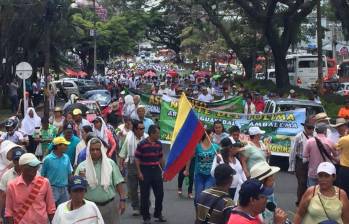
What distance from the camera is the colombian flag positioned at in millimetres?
9531

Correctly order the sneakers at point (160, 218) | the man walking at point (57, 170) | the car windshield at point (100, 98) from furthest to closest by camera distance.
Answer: the car windshield at point (100, 98)
the sneakers at point (160, 218)
the man walking at point (57, 170)

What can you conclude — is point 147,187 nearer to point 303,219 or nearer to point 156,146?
point 156,146

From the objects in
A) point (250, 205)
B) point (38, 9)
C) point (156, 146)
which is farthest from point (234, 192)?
point (38, 9)

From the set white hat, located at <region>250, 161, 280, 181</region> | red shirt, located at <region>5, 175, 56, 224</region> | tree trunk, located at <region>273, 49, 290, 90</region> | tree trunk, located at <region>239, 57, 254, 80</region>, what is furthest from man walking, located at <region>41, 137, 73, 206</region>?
tree trunk, located at <region>239, 57, 254, 80</region>

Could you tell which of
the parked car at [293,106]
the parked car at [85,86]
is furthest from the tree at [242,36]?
the parked car at [293,106]

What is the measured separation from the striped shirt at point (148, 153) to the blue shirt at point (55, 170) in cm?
189

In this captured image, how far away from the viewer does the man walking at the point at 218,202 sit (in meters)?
6.51

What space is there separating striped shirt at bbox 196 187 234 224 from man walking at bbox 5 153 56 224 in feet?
5.57

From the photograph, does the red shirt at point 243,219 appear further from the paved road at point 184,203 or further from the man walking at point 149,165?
the paved road at point 184,203

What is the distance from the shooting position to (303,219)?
6789 millimetres

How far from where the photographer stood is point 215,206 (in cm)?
658

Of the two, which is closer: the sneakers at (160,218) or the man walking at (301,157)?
the sneakers at (160,218)

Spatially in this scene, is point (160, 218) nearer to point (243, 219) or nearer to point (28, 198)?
point (28, 198)

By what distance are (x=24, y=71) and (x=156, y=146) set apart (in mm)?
16754
